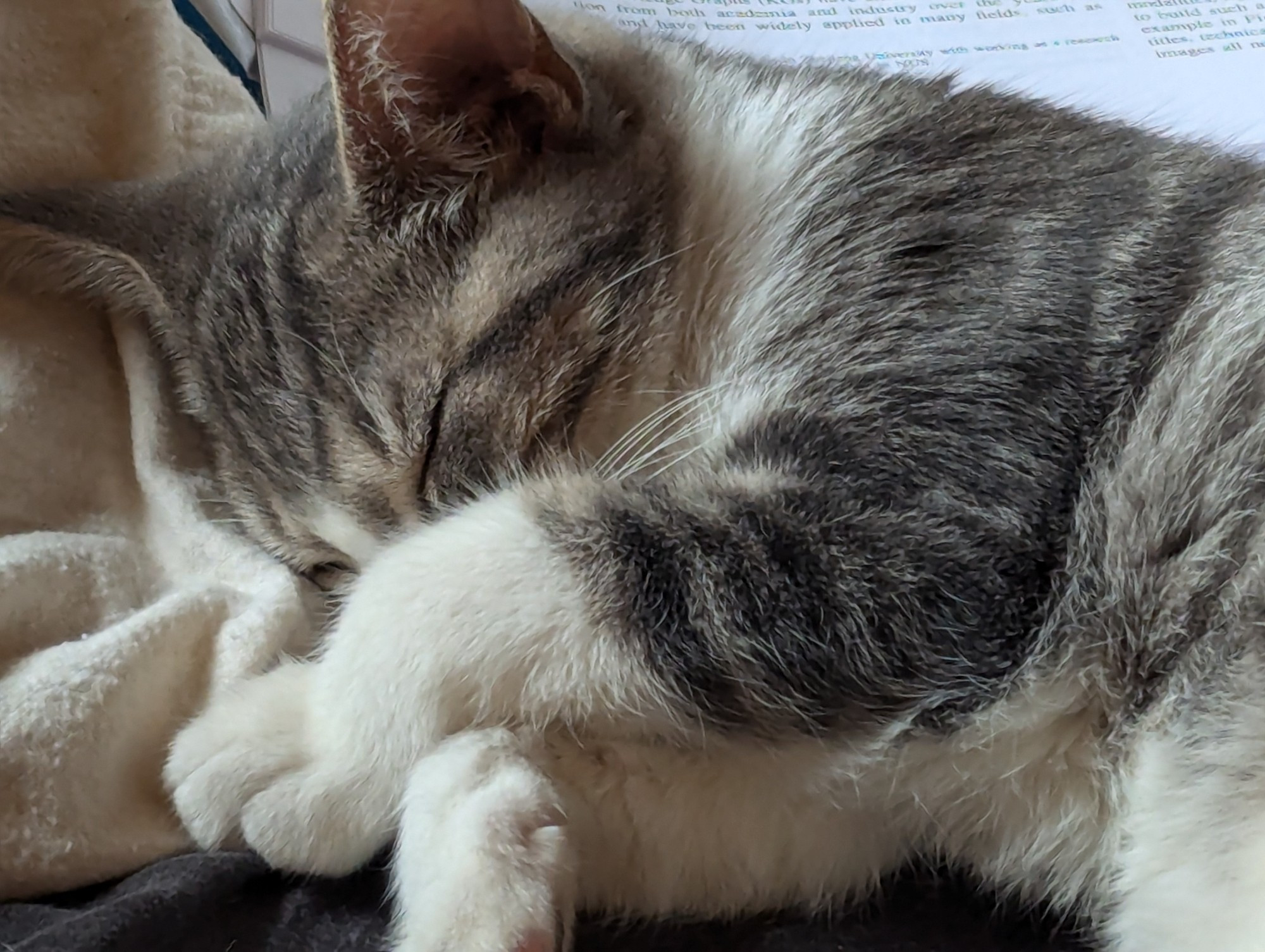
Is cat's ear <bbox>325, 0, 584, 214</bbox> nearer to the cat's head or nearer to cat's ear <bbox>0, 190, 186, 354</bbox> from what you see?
the cat's head

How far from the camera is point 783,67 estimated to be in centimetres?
114

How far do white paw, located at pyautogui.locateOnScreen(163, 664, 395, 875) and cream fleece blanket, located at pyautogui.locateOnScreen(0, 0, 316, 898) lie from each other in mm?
48

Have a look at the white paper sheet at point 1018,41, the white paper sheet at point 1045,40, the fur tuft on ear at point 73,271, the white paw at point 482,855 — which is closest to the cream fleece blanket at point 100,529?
the fur tuft on ear at point 73,271

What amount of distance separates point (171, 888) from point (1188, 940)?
2.25 ft

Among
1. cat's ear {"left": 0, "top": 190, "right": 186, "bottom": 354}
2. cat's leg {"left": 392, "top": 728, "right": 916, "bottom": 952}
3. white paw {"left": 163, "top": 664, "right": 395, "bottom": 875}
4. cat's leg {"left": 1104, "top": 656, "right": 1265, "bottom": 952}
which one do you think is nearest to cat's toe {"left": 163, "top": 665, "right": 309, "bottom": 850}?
white paw {"left": 163, "top": 664, "right": 395, "bottom": 875}

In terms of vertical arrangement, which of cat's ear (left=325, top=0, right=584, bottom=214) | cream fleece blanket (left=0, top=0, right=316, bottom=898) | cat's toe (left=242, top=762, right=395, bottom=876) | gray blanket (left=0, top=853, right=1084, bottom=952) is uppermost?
cat's ear (left=325, top=0, right=584, bottom=214)

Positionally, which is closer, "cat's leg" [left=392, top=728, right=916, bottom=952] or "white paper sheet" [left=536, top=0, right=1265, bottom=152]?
"cat's leg" [left=392, top=728, right=916, bottom=952]

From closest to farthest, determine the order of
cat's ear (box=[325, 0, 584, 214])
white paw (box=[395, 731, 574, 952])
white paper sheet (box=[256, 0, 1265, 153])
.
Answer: white paw (box=[395, 731, 574, 952]), cat's ear (box=[325, 0, 584, 214]), white paper sheet (box=[256, 0, 1265, 153])

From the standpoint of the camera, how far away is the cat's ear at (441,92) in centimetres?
83

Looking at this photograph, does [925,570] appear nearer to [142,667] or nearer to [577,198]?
[577,198]

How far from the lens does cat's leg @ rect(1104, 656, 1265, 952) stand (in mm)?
716

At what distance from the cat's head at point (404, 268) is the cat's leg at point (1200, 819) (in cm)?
50

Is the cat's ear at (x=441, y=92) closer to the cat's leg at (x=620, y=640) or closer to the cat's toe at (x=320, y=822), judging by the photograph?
the cat's leg at (x=620, y=640)

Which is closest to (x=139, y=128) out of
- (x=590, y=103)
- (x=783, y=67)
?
(x=590, y=103)
